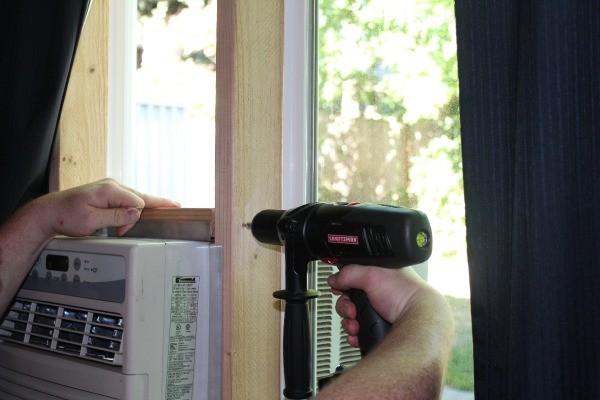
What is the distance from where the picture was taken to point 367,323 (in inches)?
36.1

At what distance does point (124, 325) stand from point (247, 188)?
327 mm

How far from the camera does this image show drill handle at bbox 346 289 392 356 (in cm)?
91

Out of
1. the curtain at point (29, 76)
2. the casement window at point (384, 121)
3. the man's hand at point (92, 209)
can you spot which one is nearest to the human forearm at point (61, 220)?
the man's hand at point (92, 209)

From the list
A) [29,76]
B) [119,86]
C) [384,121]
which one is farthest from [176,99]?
[384,121]

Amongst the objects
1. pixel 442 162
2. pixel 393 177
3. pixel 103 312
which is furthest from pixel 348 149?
pixel 103 312

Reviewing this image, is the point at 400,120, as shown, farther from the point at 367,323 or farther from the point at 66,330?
the point at 66,330

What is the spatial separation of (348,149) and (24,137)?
0.79m

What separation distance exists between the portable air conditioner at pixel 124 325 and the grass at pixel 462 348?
1.41 ft

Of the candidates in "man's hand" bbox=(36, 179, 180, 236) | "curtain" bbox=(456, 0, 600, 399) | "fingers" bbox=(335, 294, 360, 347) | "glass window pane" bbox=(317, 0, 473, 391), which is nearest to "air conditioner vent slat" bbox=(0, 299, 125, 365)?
"man's hand" bbox=(36, 179, 180, 236)

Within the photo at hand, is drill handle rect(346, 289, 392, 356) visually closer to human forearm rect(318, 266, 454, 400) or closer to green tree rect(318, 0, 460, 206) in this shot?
human forearm rect(318, 266, 454, 400)

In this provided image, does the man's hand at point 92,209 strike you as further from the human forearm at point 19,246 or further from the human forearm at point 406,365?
the human forearm at point 406,365

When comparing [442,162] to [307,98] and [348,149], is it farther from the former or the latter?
[307,98]

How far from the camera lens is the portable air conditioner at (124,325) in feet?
3.37

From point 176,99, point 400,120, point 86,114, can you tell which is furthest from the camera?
point 176,99
